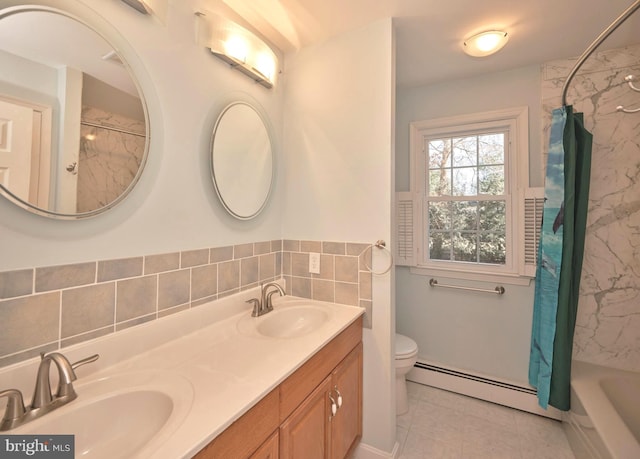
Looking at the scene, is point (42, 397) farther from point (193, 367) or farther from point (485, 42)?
point (485, 42)

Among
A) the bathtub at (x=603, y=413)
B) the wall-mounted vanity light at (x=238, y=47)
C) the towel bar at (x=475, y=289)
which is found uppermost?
the wall-mounted vanity light at (x=238, y=47)

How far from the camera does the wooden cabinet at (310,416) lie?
746 mm

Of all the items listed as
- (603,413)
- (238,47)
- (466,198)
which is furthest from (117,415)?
(466,198)

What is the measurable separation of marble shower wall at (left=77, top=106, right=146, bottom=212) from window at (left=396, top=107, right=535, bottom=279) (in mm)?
2010

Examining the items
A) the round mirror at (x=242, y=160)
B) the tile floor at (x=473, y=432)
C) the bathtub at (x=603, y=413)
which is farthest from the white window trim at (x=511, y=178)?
the round mirror at (x=242, y=160)

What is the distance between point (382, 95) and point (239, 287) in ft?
4.35

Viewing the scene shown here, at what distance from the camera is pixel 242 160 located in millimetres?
1483

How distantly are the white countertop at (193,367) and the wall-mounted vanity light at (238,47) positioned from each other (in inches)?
48.2

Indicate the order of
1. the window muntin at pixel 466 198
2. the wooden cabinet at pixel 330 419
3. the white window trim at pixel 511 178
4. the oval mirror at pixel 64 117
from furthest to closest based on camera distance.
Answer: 1. the window muntin at pixel 466 198
2. the white window trim at pixel 511 178
3. the wooden cabinet at pixel 330 419
4. the oval mirror at pixel 64 117

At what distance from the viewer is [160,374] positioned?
2.80 feet

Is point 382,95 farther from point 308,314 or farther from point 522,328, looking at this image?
point 522,328

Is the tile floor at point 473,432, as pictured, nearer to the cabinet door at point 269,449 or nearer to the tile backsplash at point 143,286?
the tile backsplash at point 143,286

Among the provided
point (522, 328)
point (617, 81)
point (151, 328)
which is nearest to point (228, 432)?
point (151, 328)

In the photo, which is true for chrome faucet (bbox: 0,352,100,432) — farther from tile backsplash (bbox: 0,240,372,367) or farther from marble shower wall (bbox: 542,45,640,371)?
marble shower wall (bbox: 542,45,640,371)
